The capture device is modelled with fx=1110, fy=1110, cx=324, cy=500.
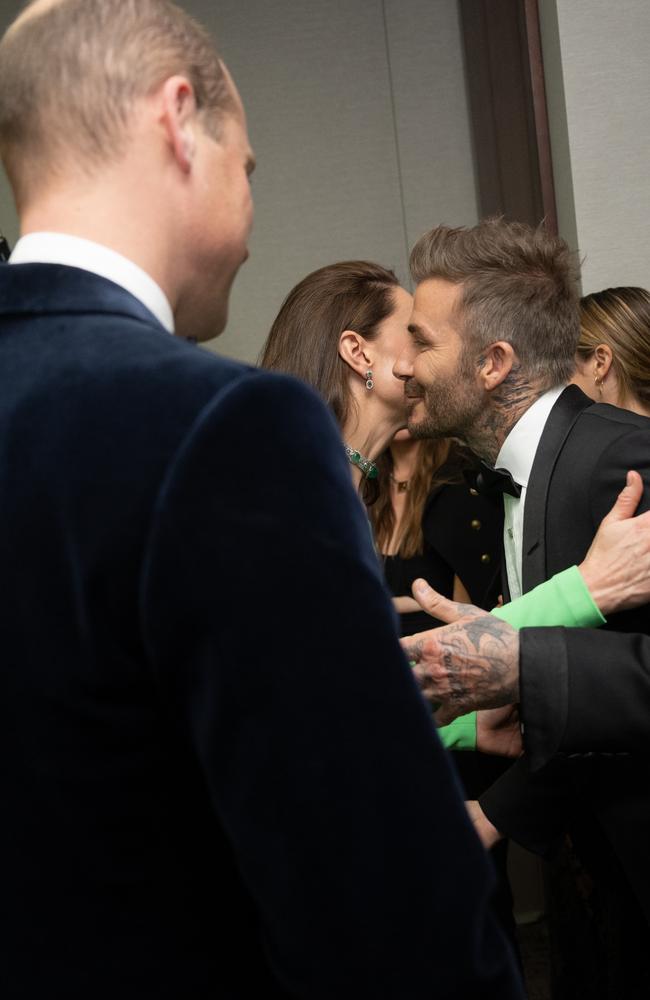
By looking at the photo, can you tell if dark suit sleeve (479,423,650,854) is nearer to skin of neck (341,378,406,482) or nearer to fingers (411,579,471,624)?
fingers (411,579,471,624)

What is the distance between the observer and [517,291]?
2043 mm

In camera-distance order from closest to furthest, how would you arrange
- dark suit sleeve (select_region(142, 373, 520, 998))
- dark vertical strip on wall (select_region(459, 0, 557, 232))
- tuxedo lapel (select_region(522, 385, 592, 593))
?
dark suit sleeve (select_region(142, 373, 520, 998)) < tuxedo lapel (select_region(522, 385, 592, 593)) < dark vertical strip on wall (select_region(459, 0, 557, 232))

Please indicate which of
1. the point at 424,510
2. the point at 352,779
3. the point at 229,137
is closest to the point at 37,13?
the point at 229,137

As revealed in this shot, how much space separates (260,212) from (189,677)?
291 cm

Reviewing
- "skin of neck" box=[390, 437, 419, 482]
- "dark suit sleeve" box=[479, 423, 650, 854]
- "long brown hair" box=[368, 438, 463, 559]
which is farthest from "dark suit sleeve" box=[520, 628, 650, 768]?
"skin of neck" box=[390, 437, 419, 482]

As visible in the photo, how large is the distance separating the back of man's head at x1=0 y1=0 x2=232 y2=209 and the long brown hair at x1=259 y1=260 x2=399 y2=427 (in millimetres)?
1504

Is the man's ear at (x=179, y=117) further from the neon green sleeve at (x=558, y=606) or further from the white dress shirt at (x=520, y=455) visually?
the white dress shirt at (x=520, y=455)

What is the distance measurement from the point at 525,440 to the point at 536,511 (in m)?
0.20

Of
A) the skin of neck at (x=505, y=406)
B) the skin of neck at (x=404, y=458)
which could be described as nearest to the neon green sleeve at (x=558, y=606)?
the skin of neck at (x=505, y=406)

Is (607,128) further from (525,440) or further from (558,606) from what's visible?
(558,606)

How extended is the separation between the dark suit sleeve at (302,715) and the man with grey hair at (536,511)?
0.83m

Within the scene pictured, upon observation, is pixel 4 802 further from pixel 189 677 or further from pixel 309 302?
pixel 309 302

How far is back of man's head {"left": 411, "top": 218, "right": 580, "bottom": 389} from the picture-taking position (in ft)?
6.59

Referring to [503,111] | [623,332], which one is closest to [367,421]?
[623,332]
